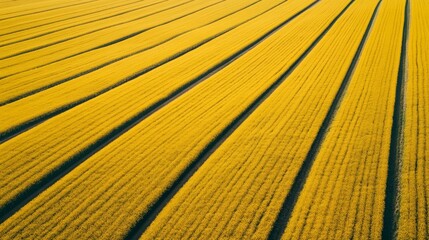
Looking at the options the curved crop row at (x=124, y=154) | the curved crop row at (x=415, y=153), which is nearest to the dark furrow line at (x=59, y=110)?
the curved crop row at (x=124, y=154)

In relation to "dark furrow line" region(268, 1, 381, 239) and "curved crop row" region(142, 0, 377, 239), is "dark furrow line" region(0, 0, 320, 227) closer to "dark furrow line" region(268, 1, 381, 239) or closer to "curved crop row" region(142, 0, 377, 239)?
"curved crop row" region(142, 0, 377, 239)

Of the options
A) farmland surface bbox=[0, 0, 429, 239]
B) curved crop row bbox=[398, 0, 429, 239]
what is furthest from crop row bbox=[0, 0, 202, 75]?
curved crop row bbox=[398, 0, 429, 239]

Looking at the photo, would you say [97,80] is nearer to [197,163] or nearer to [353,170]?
[197,163]

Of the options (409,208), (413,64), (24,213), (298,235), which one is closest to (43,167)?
(24,213)

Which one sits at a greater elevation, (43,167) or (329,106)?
(43,167)

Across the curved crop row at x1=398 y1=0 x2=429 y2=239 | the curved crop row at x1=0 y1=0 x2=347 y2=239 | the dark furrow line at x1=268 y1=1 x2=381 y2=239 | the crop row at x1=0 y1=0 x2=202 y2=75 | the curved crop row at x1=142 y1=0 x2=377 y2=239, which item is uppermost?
the crop row at x1=0 y1=0 x2=202 y2=75

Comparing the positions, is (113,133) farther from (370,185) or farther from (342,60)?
(342,60)
